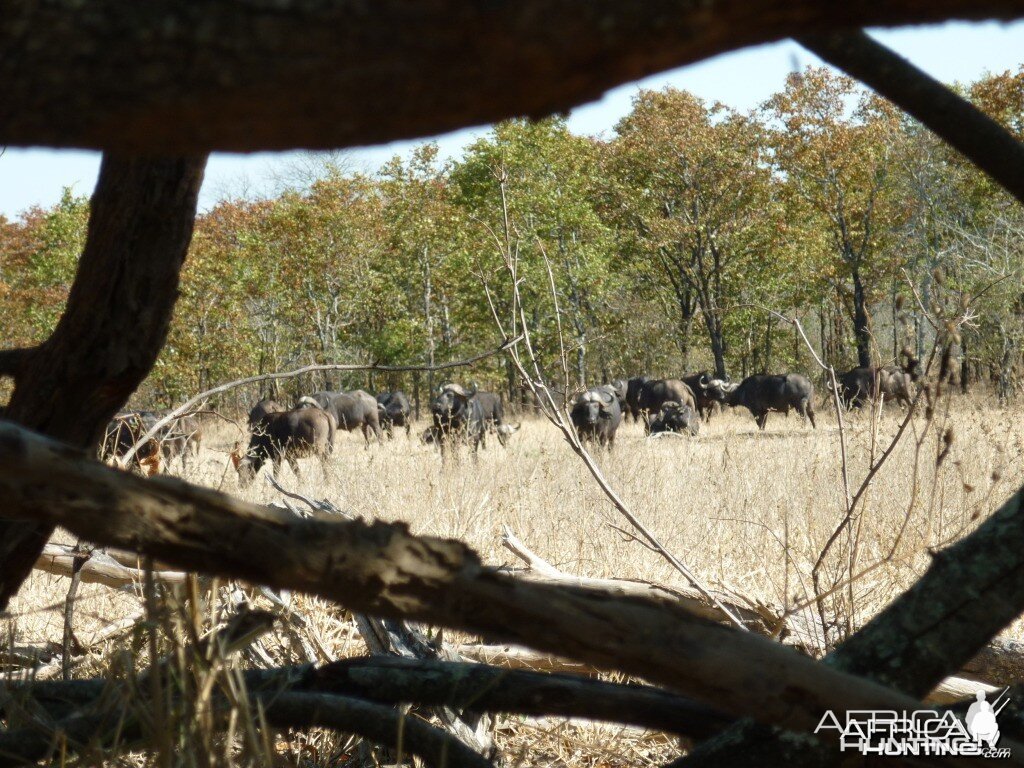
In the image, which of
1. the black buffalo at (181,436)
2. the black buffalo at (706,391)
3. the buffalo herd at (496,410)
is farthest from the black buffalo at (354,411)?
the black buffalo at (706,391)

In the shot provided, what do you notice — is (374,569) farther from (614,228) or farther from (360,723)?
(614,228)

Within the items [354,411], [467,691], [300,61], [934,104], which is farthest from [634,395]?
[300,61]

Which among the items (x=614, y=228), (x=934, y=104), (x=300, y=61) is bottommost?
(x=300, y=61)

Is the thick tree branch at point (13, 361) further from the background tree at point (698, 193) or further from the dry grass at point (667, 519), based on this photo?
the background tree at point (698, 193)

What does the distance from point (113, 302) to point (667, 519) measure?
20.9 ft

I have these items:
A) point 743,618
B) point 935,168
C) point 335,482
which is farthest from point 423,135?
point 935,168

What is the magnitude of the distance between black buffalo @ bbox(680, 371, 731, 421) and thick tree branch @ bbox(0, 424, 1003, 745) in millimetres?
30808

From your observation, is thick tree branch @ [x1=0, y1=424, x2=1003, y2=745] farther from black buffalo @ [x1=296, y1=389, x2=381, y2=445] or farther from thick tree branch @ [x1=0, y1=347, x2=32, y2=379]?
black buffalo @ [x1=296, y1=389, x2=381, y2=445]

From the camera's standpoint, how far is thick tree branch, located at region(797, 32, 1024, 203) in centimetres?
213

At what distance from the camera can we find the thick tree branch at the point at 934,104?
213 centimetres

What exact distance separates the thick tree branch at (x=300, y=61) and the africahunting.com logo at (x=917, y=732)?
1.24 meters

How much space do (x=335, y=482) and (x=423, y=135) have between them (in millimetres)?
10667

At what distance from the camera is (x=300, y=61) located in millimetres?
938

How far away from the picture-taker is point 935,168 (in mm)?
37438
